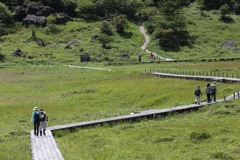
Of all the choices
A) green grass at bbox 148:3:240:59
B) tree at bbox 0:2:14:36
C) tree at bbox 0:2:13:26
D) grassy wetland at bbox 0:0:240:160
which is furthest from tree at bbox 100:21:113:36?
tree at bbox 0:2:13:26

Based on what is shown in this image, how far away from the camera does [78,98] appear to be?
163 feet

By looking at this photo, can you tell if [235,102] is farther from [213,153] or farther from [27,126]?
[27,126]

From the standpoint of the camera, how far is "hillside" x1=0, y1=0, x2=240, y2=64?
10469 cm

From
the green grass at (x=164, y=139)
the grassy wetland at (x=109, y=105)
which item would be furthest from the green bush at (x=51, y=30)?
the green grass at (x=164, y=139)

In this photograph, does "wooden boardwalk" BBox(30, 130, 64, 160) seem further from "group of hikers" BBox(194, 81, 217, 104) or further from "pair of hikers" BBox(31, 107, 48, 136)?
"group of hikers" BBox(194, 81, 217, 104)

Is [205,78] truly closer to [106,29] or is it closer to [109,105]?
[109,105]

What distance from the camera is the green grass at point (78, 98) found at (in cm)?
3353

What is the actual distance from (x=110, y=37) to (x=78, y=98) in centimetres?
6996

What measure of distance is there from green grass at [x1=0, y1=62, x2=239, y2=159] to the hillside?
35630 millimetres

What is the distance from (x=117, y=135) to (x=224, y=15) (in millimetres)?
115629

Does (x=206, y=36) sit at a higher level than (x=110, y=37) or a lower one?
lower

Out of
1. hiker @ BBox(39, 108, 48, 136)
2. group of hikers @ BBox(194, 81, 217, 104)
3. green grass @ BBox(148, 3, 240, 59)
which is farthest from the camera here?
green grass @ BBox(148, 3, 240, 59)

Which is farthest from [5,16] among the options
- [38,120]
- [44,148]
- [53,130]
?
[44,148]

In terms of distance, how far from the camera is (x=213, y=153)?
21.2 metres
